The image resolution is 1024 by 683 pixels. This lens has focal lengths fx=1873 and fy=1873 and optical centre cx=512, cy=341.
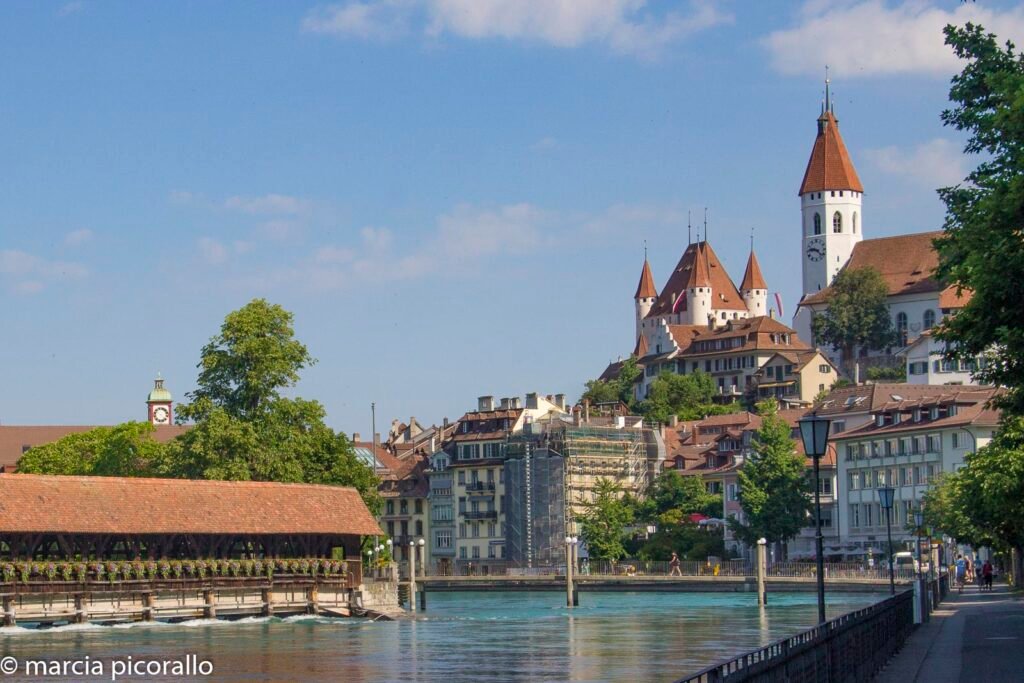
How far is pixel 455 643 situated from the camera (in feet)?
170

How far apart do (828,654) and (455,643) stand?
30.6 m

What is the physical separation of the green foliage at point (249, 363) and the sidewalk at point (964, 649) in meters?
33.5

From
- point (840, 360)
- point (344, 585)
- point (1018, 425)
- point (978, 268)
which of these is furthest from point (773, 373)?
point (978, 268)

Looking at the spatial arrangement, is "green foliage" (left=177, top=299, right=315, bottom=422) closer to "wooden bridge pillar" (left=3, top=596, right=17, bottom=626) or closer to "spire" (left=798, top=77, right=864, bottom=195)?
"wooden bridge pillar" (left=3, top=596, right=17, bottom=626)

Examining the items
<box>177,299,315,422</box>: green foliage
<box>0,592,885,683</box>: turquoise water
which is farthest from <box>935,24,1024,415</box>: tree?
<box>177,299,315,422</box>: green foliage

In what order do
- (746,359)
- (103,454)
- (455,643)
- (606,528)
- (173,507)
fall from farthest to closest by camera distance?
(746,359)
(606,528)
(103,454)
(173,507)
(455,643)

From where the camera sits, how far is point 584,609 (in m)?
79.7

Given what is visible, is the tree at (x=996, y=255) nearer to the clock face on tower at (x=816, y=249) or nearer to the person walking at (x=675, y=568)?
the person walking at (x=675, y=568)

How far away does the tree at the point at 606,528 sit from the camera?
364 feet

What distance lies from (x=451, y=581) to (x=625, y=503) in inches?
501

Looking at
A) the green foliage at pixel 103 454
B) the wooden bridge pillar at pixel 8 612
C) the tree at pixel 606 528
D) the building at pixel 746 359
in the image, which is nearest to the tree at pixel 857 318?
the building at pixel 746 359

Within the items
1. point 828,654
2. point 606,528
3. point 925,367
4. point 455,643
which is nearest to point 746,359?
point 925,367

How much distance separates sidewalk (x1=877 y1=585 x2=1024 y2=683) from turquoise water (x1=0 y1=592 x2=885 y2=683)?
4.98 metres

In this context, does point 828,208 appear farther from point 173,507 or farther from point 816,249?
→ point 173,507
